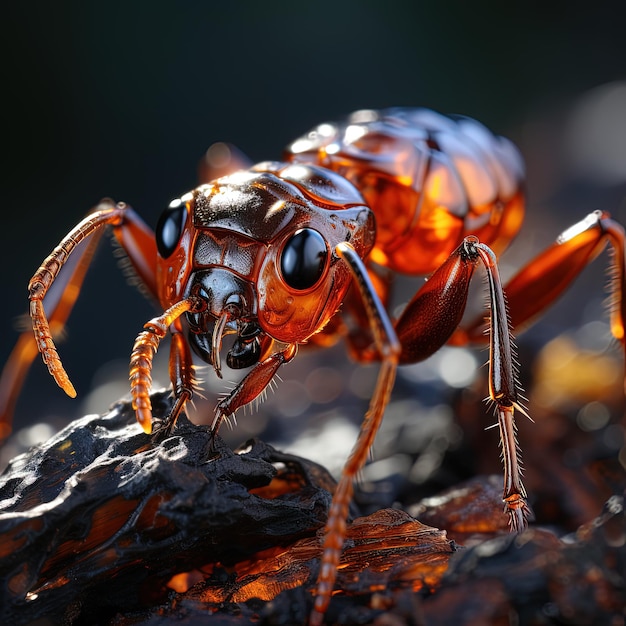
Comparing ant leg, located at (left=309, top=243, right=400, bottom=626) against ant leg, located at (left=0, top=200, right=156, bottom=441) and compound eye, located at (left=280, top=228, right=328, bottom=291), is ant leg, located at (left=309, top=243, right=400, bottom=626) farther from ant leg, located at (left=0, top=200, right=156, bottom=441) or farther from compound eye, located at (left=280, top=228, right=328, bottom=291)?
ant leg, located at (left=0, top=200, right=156, bottom=441)

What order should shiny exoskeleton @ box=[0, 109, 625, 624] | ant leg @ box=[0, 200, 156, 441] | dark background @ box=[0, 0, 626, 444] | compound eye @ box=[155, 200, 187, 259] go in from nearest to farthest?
shiny exoskeleton @ box=[0, 109, 625, 624]
compound eye @ box=[155, 200, 187, 259]
ant leg @ box=[0, 200, 156, 441]
dark background @ box=[0, 0, 626, 444]

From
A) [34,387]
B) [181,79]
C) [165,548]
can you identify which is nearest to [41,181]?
[181,79]

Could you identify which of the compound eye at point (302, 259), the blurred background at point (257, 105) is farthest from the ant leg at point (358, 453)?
the blurred background at point (257, 105)

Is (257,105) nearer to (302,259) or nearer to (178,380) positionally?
(302,259)

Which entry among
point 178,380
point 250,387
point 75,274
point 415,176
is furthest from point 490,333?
point 75,274

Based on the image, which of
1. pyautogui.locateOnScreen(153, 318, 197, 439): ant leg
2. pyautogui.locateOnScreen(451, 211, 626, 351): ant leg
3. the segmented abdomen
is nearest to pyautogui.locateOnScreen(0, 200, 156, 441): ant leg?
pyautogui.locateOnScreen(153, 318, 197, 439): ant leg
